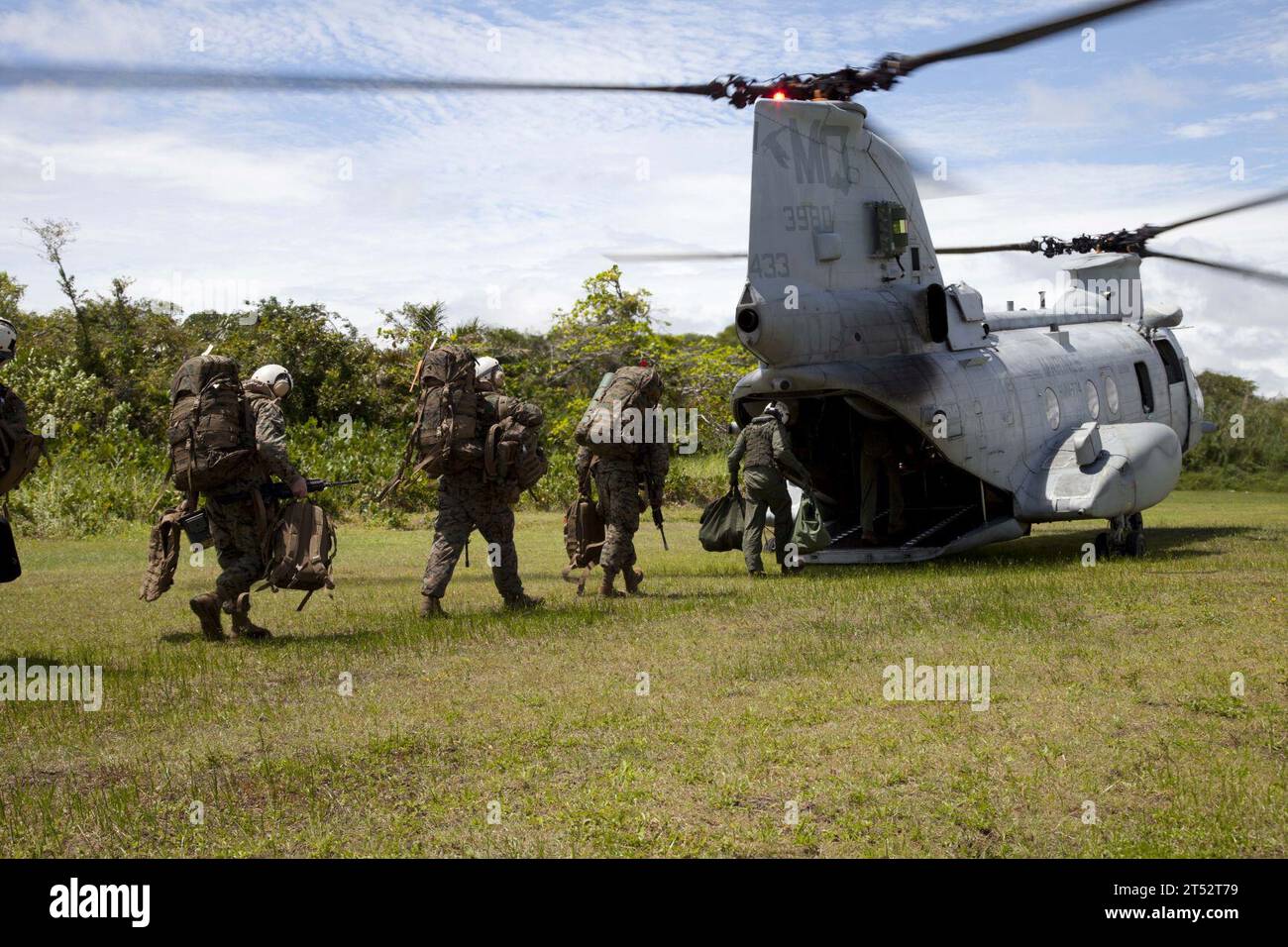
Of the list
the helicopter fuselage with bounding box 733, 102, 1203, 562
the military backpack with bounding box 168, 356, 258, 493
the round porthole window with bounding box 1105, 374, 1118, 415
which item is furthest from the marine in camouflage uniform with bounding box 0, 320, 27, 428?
the round porthole window with bounding box 1105, 374, 1118, 415

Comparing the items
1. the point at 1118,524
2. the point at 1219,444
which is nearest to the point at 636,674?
the point at 1118,524

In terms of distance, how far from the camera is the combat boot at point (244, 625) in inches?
394

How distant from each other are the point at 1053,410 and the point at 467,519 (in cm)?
823

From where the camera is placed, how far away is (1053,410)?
51.8ft

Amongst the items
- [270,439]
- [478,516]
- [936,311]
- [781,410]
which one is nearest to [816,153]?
[936,311]

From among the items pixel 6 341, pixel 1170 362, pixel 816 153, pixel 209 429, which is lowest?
pixel 209 429

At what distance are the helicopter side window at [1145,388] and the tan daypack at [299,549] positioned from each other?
1252 cm

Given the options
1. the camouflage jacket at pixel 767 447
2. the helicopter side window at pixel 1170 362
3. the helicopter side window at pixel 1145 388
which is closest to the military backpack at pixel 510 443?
the camouflage jacket at pixel 767 447

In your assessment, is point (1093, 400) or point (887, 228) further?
point (1093, 400)

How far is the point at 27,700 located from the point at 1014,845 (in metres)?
6.04

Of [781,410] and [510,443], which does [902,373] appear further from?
[510,443]

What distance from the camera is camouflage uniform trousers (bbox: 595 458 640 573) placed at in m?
12.3

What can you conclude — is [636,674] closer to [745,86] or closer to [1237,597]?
[1237,597]

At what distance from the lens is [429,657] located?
9.19 m
